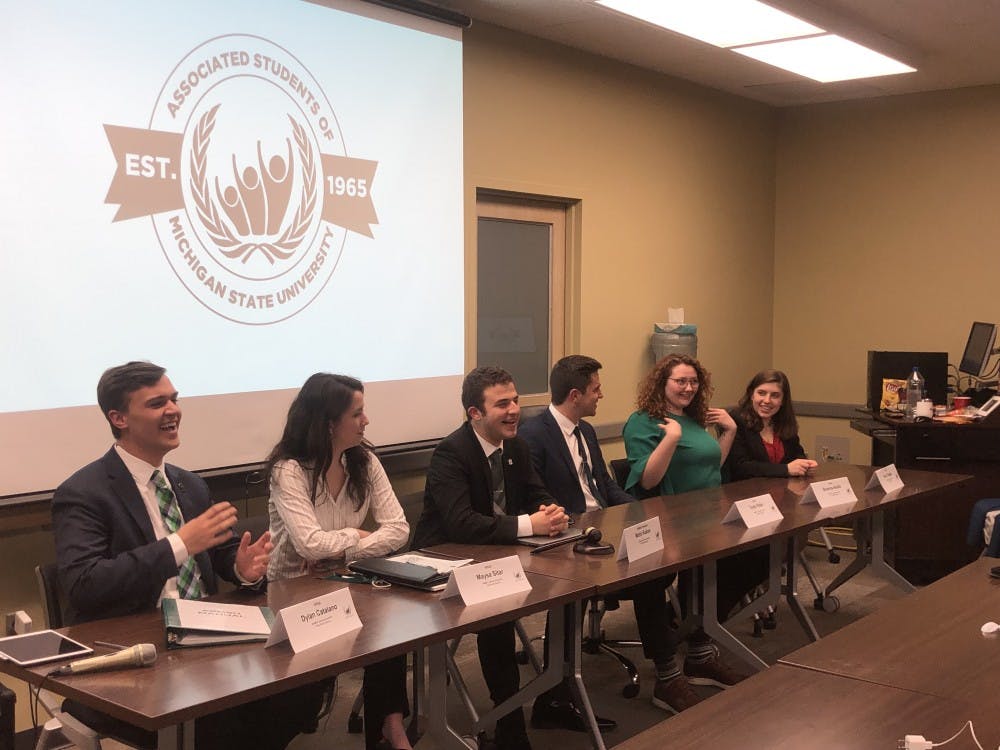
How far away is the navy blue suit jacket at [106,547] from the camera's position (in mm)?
2348

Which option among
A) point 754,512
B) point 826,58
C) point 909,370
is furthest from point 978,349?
point 754,512

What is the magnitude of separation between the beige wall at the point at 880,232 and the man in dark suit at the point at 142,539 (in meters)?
5.40

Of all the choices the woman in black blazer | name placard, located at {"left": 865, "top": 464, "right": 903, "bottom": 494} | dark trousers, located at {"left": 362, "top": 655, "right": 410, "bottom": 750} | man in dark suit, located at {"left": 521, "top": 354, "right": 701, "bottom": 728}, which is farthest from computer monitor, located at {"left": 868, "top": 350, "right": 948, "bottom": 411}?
dark trousers, located at {"left": 362, "top": 655, "right": 410, "bottom": 750}

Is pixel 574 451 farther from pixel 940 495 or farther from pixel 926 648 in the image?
pixel 940 495

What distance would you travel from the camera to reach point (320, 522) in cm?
298

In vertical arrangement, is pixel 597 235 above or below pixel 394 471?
above

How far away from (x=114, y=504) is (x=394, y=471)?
2169mm

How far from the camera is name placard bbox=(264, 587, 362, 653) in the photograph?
214cm

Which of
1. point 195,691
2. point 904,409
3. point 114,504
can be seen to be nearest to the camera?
point 195,691

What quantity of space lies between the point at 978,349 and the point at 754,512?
3121 mm

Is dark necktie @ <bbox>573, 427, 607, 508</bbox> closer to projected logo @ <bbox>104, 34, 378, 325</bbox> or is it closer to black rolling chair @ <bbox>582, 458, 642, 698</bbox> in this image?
black rolling chair @ <bbox>582, 458, 642, 698</bbox>

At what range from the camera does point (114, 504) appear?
2.47 m

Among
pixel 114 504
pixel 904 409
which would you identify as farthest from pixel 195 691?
pixel 904 409

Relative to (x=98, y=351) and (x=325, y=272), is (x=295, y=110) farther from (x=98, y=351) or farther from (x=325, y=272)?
(x=98, y=351)
